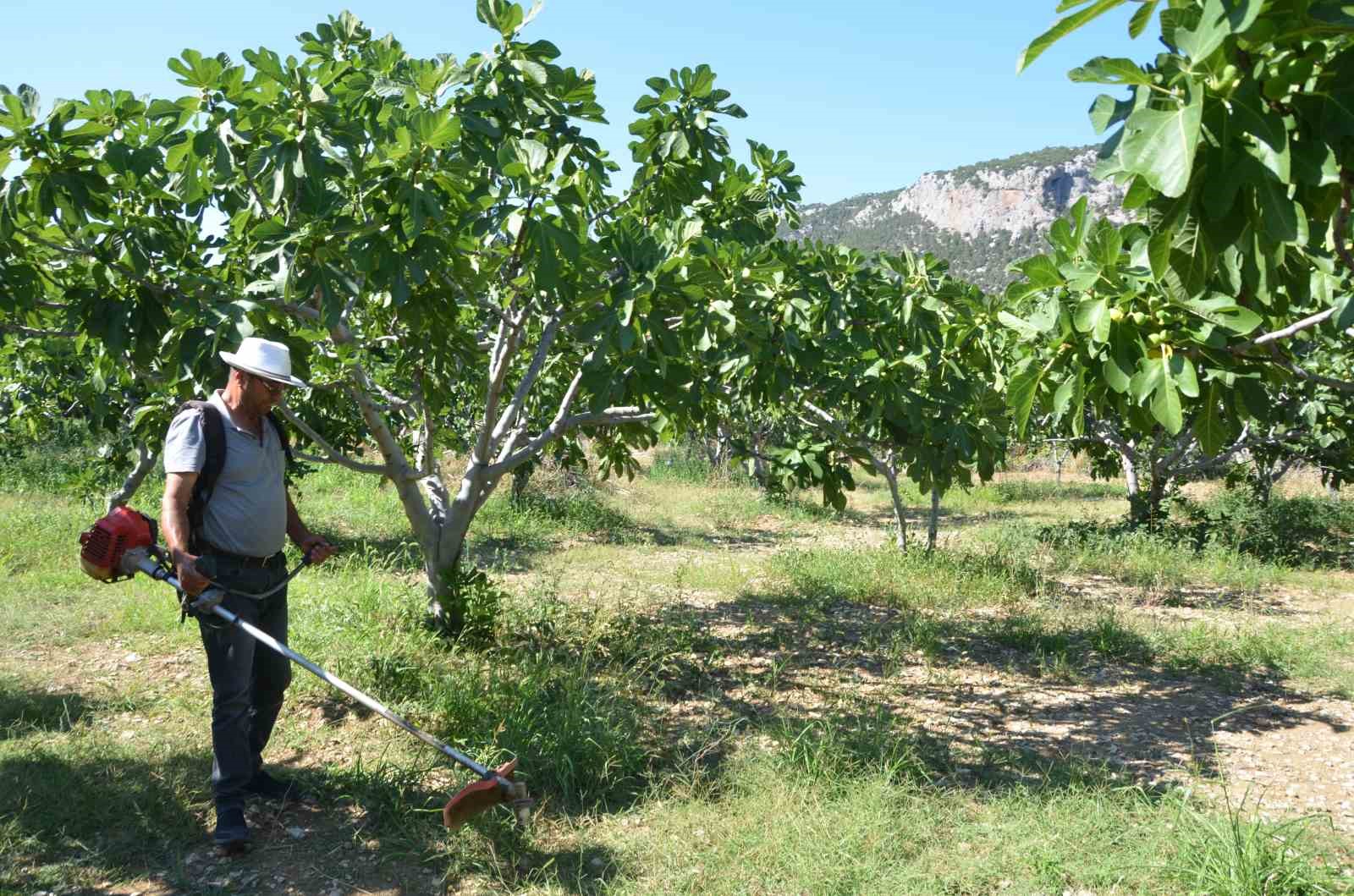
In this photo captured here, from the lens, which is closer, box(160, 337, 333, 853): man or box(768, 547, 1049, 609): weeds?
box(160, 337, 333, 853): man

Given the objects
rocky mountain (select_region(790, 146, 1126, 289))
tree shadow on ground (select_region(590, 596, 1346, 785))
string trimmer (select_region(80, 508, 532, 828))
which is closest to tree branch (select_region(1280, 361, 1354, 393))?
tree shadow on ground (select_region(590, 596, 1346, 785))

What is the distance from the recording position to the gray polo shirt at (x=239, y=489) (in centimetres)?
331

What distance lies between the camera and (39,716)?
459 cm

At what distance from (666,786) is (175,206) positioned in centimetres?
327

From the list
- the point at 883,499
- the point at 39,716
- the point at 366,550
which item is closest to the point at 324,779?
the point at 39,716

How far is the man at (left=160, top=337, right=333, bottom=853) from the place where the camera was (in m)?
3.27

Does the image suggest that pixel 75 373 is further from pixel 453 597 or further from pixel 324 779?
pixel 324 779

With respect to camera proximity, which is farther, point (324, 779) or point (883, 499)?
point (883, 499)

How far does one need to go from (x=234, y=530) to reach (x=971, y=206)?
79.2 meters

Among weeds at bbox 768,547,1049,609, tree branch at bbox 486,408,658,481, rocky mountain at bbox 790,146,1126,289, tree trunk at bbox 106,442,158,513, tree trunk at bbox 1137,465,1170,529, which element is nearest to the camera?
tree branch at bbox 486,408,658,481

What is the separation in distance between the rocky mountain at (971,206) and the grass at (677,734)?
2246 inches

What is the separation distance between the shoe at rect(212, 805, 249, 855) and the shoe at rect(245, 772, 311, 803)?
40 cm

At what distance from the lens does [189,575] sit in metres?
3.18

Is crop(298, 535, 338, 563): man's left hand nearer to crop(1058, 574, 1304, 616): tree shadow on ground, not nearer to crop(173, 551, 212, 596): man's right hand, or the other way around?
crop(173, 551, 212, 596): man's right hand
